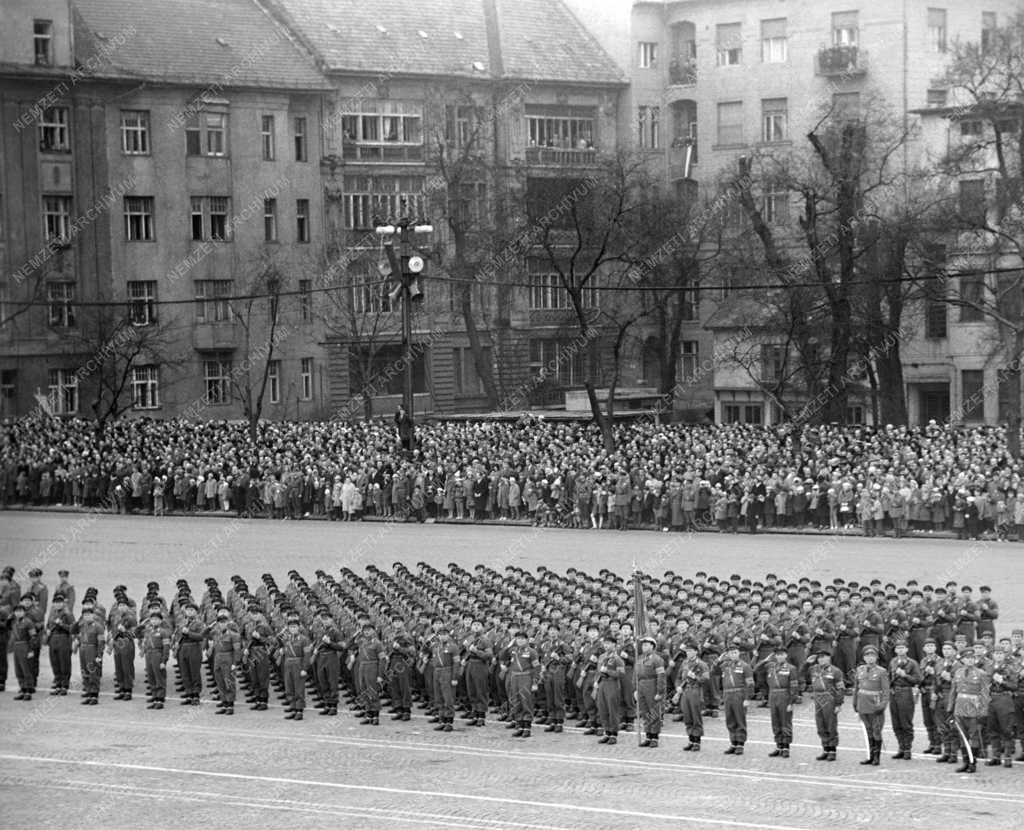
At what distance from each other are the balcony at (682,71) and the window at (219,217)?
17.0 metres

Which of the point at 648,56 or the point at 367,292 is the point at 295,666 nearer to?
the point at 367,292

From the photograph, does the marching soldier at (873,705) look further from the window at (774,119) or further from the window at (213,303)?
the window at (774,119)

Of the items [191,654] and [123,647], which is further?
[123,647]

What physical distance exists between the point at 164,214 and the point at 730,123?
64.5 ft

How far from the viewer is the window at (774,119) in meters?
67.2

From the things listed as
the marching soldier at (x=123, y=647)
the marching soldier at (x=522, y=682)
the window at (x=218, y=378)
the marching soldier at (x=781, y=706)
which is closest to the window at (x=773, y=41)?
the window at (x=218, y=378)

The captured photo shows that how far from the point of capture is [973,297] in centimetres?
5300

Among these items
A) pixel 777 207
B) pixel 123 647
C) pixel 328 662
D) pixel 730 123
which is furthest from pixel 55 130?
pixel 328 662

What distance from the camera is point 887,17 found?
63.0m

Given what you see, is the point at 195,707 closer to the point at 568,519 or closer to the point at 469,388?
the point at 568,519

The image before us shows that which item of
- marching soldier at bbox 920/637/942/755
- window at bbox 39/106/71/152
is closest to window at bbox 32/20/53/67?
window at bbox 39/106/71/152

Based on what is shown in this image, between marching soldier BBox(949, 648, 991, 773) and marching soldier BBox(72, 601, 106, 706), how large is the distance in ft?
33.8

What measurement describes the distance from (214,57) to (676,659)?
142 ft

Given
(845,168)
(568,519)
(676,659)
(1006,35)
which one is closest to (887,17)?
(845,168)
